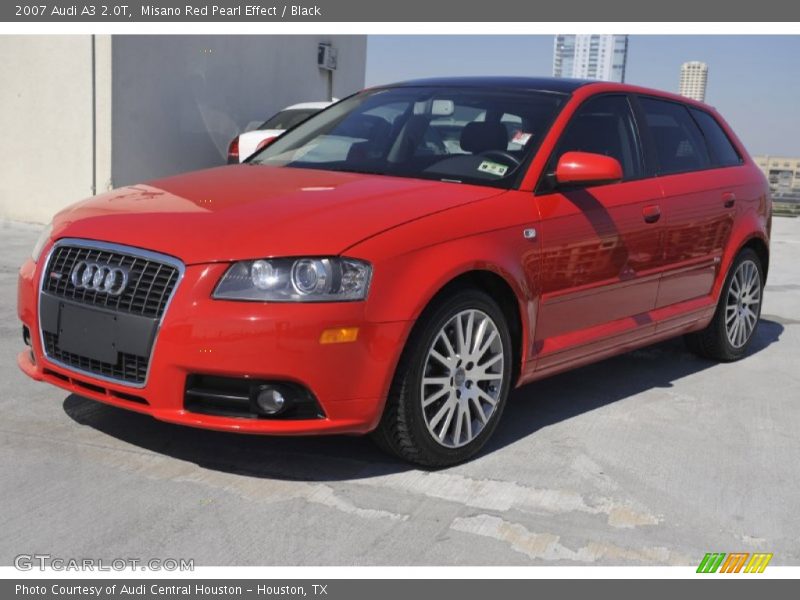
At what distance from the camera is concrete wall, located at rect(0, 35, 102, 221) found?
10.4 meters

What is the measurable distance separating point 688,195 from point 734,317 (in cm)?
115

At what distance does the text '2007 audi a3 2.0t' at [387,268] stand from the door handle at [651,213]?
34 mm

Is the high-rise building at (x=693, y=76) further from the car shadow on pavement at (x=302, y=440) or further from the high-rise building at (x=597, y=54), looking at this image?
the car shadow on pavement at (x=302, y=440)

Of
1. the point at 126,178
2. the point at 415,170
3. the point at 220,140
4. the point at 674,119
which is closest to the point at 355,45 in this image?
the point at 220,140

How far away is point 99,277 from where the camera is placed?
371cm

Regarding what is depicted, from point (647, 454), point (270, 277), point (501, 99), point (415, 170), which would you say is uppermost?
point (501, 99)

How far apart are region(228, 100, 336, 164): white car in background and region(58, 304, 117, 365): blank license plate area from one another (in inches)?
226

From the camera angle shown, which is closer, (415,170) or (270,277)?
(270,277)

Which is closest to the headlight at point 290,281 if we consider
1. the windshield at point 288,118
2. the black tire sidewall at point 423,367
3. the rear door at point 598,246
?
the black tire sidewall at point 423,367

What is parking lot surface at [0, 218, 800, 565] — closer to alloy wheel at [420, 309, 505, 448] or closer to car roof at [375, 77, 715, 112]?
alloy wheel at [420, 309, 505, 448]

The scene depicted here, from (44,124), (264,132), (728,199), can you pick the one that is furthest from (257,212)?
(44,124)
